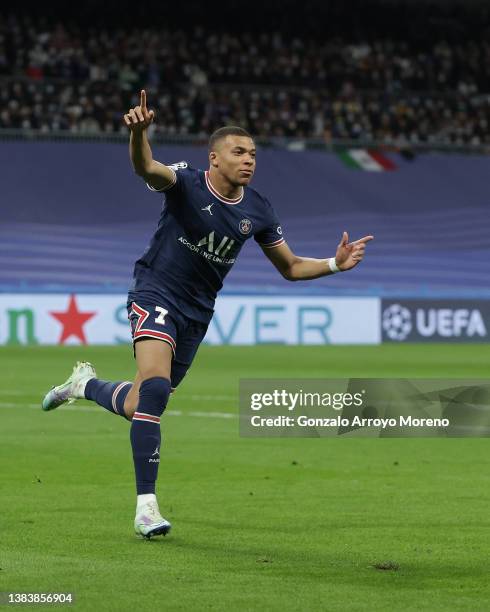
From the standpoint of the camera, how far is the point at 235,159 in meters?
8.06

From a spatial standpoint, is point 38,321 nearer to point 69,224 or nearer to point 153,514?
point 69,224

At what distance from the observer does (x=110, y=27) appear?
4334cm

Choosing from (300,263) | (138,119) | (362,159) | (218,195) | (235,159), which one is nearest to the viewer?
(138,119)

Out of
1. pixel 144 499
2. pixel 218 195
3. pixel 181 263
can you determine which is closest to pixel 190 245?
pixel 181 263

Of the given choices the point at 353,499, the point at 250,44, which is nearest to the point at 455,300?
the point at 250,44

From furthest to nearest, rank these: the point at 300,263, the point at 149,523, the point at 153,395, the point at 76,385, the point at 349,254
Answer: the point at 76,385
the point at 300,263
the point at 349,254
the point at 153,395
the point at 149,523

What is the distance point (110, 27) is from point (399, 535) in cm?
3755

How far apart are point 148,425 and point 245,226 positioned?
140 cm

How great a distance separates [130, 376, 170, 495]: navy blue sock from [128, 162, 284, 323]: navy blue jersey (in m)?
0.60

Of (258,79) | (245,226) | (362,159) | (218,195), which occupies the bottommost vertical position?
(245,226)

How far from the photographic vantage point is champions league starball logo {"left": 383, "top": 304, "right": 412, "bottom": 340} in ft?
104

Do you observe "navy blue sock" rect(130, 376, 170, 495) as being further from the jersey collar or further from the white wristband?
the white wristband

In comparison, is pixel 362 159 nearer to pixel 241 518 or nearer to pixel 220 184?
pixel 220 184

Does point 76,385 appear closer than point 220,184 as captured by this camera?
No
